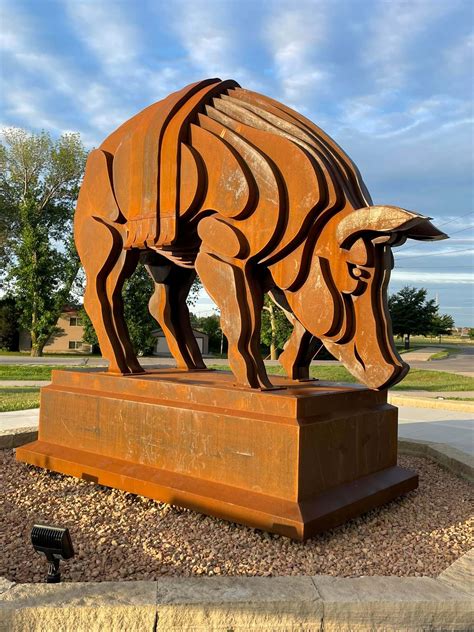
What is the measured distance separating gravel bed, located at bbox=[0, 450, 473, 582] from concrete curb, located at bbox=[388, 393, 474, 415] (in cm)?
600

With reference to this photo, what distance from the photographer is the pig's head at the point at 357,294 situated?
3.96 metres

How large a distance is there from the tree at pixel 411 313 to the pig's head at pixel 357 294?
4655 centimetres

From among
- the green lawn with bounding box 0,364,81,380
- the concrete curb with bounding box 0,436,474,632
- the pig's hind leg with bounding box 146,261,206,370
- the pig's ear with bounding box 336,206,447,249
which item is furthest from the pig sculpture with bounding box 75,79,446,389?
the green lawn with bounding box 0,364,81,380

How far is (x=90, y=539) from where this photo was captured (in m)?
3.78

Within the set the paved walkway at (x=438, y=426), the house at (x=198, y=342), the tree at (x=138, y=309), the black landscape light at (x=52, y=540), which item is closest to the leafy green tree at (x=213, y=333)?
the house at (x=198, y=342)

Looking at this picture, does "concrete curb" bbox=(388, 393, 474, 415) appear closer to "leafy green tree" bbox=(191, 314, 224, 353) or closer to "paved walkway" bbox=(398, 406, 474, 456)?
"paved walkway" bbox=(398, 406, 474, 456)

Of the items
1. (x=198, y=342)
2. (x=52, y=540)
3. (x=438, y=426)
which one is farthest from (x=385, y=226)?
(x=198, y=342)

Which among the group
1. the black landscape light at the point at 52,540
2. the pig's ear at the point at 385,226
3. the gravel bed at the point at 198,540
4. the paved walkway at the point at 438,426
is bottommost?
the paved walkway at the point at 438,426

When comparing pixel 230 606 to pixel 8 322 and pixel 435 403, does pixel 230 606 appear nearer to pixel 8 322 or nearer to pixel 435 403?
pixel 435 403

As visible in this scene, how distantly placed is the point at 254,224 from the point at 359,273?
94 centimetres

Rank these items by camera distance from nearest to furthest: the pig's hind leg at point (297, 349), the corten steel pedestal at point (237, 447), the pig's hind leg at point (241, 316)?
the corten steel pedestal at point (237, 447) < the pig's hind leg at point (241, 316) < the pig's hind leg at point (297, 349)

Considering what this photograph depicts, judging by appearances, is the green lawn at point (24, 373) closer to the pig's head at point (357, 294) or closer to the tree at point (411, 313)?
the pig's head at point (357, 294)

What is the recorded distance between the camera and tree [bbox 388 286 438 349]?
1951 inches

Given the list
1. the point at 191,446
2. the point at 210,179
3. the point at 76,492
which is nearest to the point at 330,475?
the point at 191,446
